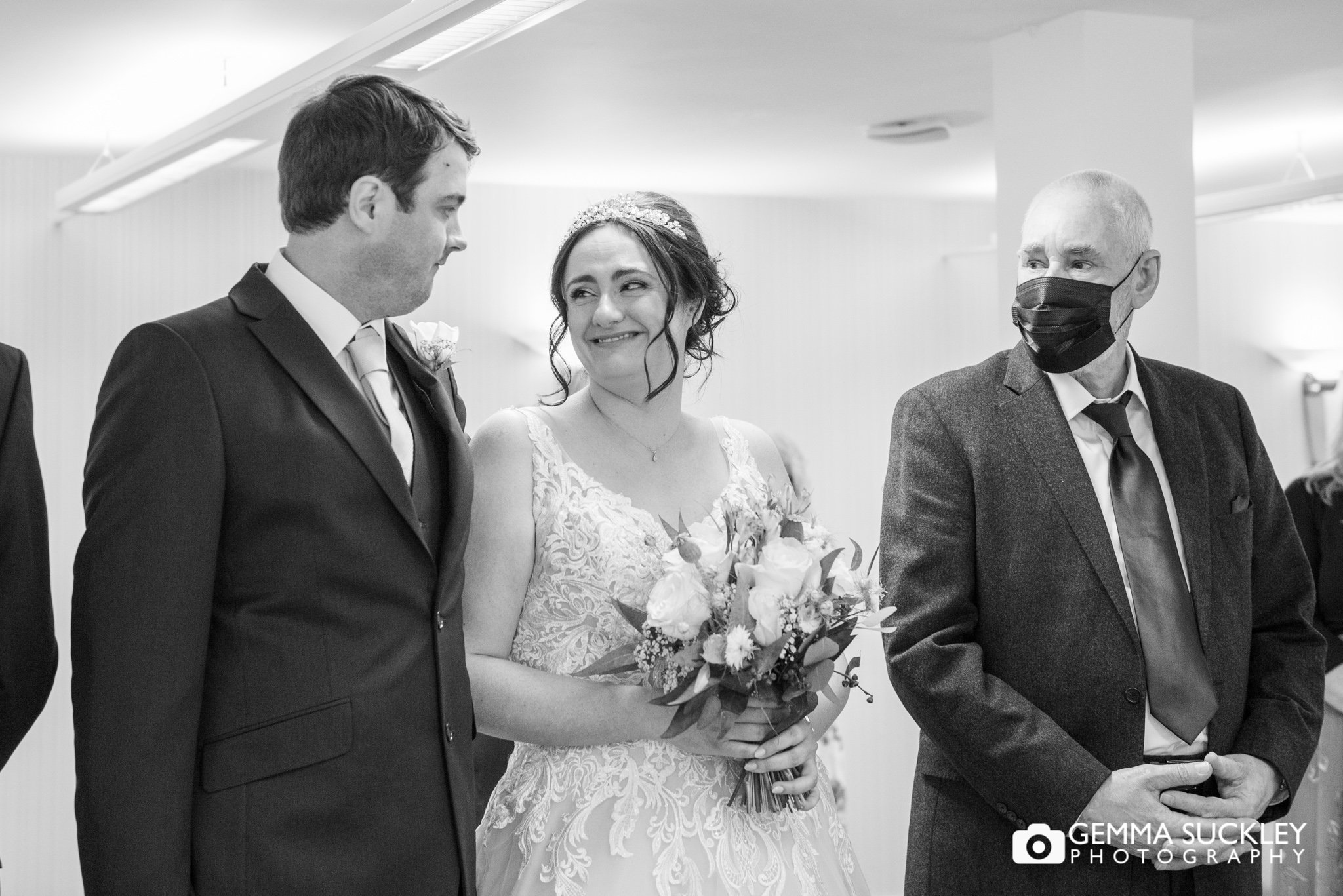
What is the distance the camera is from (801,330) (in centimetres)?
921

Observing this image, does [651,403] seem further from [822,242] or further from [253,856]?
[822,242]

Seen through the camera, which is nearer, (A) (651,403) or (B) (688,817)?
(B) (688,817)

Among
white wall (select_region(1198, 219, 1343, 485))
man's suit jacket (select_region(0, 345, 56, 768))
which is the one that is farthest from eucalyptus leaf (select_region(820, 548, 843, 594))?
white wall (select_region(1198, 219, 1343, 485))

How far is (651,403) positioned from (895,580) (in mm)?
567

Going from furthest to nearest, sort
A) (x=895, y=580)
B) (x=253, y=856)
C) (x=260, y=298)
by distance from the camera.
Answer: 1. (x=895, y=580)
2. (x=260, y=298)
3. (x=253, y=856)

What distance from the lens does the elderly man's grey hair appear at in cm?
276

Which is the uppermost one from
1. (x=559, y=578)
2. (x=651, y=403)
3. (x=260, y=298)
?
(x=260, y=298)

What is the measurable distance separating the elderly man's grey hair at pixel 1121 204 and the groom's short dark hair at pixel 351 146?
4.16ft

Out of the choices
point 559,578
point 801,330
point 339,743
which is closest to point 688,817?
point 559,578

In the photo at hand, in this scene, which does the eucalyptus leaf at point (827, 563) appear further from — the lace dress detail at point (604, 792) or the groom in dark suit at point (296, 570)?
the groom in dark suit at point (296, 570)

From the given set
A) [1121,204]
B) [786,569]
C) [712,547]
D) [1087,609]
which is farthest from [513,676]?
[1121,204]

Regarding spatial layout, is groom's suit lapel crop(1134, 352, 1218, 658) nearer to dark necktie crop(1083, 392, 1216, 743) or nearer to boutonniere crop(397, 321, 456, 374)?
dark necktie crop(1083, 392, 1216, 743)

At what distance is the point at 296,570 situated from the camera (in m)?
1.96

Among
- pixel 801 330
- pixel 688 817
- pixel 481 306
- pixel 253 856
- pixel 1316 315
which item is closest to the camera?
pixel 253 856
